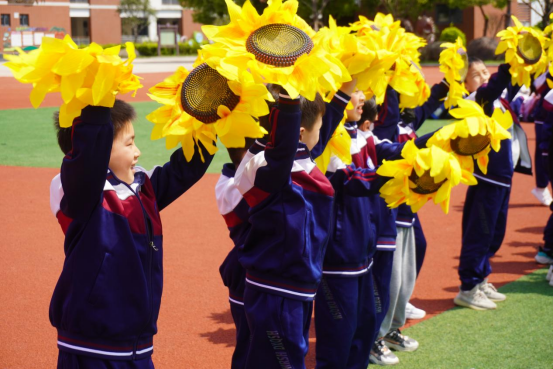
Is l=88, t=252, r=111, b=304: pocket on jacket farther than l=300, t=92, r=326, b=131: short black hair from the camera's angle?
No

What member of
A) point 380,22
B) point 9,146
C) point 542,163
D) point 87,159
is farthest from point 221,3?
point 87,159

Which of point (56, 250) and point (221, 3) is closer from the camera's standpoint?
point (56, 250)

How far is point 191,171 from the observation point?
3.25 meters

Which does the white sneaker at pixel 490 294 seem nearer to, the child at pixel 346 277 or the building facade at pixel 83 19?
the child at pixel 346 277

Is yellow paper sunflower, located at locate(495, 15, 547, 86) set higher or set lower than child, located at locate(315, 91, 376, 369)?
higher

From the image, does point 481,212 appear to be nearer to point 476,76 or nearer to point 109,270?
point 476,76

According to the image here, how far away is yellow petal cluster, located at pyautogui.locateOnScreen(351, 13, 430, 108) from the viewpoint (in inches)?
134

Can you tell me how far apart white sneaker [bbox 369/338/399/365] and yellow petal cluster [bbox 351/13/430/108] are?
165cm

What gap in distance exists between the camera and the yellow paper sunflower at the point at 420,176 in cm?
346

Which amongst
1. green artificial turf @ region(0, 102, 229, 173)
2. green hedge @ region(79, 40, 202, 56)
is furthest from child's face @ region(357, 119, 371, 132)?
green hedge @ region(79, 40, 202, 56)

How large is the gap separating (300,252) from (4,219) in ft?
19.7

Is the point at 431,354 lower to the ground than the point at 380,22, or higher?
lower

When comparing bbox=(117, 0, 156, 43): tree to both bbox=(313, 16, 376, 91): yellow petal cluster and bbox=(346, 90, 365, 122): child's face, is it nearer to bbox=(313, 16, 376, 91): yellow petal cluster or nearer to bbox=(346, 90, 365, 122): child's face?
bbox=(346, 90, 365, 122): child's face

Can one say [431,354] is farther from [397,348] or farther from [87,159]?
[87,159]
